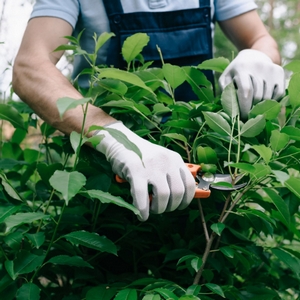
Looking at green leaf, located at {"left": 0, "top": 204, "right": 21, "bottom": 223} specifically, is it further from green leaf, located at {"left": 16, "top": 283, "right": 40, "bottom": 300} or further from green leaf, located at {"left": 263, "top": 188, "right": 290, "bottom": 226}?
green leaf, located at {"left": 263, "top": 188, "right": 290, "bottom": 226}

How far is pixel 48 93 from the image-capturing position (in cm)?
107

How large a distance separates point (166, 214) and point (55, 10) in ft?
2.24

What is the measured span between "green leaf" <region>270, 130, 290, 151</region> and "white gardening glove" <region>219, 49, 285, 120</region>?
A: 7.3 inches

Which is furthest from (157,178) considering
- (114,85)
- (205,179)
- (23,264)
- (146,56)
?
(146,56)

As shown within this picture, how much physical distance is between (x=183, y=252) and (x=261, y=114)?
0.36 metres

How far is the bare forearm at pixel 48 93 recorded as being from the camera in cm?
99

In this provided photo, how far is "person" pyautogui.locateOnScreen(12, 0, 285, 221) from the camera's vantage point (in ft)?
2.82

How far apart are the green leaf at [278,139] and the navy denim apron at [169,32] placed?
2.39 ft

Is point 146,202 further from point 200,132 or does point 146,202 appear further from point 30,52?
point 30,52

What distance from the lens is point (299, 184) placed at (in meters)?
0.74

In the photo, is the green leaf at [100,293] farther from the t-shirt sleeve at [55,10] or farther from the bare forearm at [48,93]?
the t-shirt sleeve at [55,10]

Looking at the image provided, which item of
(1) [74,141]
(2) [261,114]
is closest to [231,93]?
(2) [261,114]

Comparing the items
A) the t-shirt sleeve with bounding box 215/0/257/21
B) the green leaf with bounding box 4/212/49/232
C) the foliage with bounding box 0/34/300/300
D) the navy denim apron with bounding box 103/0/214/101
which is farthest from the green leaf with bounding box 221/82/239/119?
the t-shirt sleeve with bounding box 215/0/257/21

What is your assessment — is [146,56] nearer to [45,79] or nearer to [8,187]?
[45,79]
